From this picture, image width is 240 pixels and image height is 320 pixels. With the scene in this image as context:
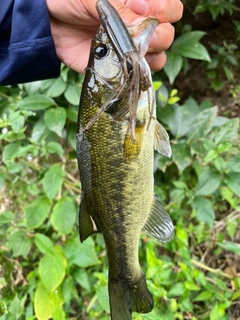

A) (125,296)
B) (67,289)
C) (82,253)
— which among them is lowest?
(67,289)

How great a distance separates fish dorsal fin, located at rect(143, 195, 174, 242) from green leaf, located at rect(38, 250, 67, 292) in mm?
647

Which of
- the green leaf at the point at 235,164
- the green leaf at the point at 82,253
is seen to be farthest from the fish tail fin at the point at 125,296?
the green leaf at the point at 235,164

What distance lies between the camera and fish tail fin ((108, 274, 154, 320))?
3.71 feet

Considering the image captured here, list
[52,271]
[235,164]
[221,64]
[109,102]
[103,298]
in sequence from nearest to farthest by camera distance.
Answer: [109,102], [103,298], [235,164], [52,271], [221,64]

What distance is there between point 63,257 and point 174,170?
0.76 meters

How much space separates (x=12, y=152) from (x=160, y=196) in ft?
2.47

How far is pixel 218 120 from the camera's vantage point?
1964 mm

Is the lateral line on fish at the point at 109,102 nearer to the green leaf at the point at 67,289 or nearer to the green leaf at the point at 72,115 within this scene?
the green leaf at the point at 72,115

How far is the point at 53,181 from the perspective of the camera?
1632mm

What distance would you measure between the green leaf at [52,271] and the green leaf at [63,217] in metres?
0.12

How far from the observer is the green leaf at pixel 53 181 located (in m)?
1.60

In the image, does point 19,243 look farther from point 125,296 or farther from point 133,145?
point 133,145

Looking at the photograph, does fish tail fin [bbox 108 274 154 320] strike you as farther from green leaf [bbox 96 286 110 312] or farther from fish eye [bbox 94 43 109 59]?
fish eye [bbox 94 43 109 59]

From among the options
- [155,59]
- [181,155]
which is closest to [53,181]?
[181,155]
